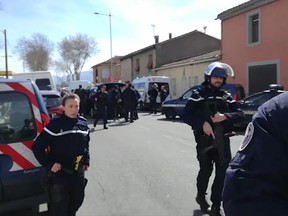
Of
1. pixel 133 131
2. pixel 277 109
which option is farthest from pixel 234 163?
pixel 133 131

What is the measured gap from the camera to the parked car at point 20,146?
4.01 metres

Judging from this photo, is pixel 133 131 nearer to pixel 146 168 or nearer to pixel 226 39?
pixel 146 168

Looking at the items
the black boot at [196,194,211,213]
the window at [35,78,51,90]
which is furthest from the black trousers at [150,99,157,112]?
the black boot at [196,194,211,213]

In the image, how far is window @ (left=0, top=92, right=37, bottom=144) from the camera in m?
4.18

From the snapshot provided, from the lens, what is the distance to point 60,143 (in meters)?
3.91

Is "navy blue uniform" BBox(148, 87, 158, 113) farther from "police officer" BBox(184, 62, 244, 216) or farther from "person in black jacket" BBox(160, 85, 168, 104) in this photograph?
"police officer" BBox(184, 62, 244, 216)

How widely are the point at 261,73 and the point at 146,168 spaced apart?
14730 millimetres

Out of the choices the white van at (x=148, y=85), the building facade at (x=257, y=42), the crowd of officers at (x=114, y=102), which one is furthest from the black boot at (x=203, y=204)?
the white van at (x=148, y=85)

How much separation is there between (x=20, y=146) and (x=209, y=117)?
197 cm

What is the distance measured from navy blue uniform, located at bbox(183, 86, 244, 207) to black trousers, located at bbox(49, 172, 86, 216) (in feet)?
4.56

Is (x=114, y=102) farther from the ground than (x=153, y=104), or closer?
farther from the ground

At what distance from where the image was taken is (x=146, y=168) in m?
7.75

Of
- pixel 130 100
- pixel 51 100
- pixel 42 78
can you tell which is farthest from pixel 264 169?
pixel 42 78

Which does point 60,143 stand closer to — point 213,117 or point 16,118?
point 16,118
